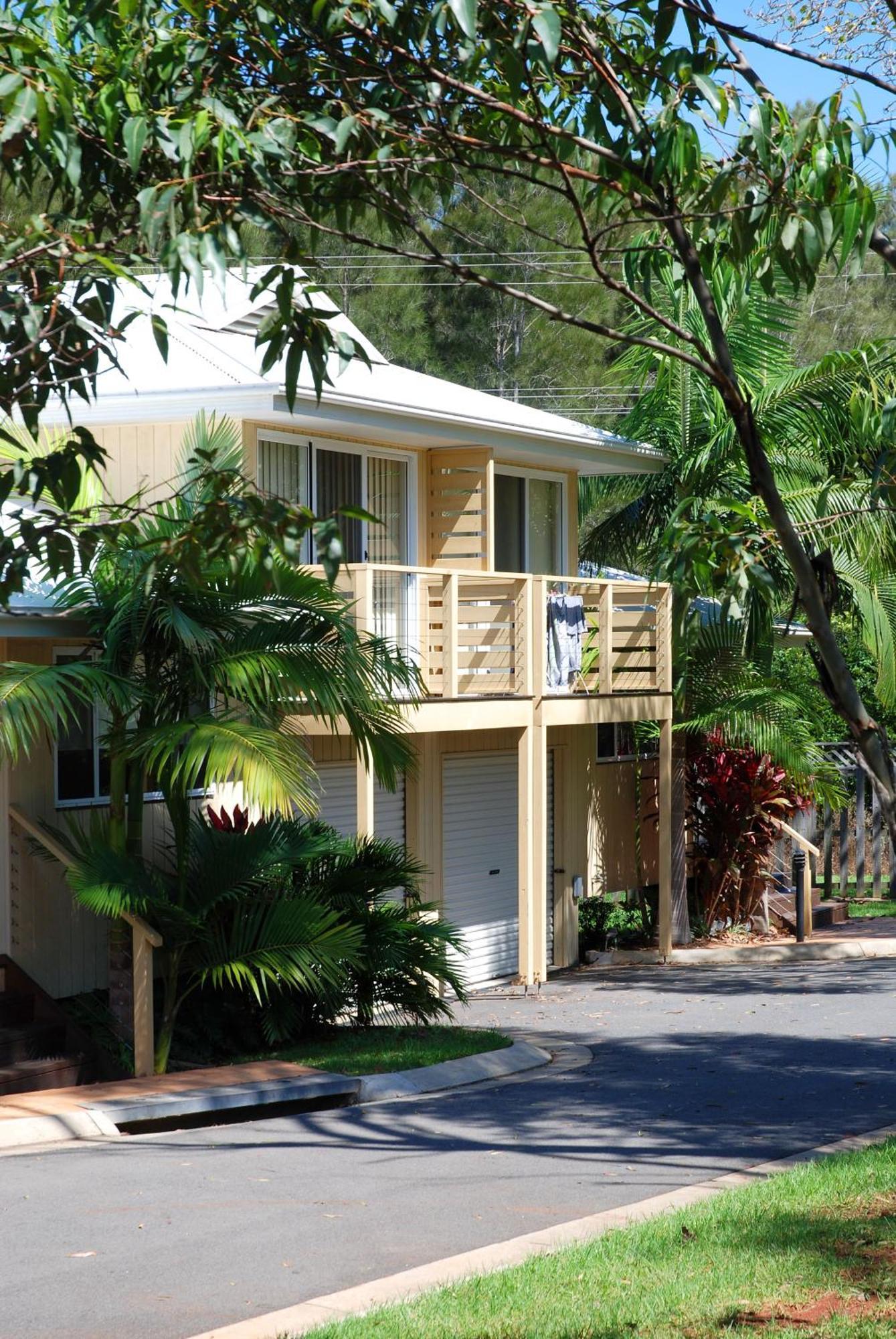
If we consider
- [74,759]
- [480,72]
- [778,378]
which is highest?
[778,378]

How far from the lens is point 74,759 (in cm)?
1400

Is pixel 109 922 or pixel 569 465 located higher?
pixel 569 465

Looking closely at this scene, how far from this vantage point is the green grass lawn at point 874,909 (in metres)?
24.0

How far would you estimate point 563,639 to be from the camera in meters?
18.7

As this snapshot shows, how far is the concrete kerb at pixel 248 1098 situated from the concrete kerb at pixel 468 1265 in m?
3.32

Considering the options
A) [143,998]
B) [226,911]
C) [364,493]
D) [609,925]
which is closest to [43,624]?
[226,911]

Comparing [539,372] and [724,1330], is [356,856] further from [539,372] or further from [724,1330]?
[539,372]

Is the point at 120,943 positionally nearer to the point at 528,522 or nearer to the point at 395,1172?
the point at 395,1172

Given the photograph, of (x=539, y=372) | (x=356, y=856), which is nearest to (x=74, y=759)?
(x=356, y=856)

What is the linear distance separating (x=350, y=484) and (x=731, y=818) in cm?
746

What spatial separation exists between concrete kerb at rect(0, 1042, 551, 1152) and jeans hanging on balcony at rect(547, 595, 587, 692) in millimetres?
6281

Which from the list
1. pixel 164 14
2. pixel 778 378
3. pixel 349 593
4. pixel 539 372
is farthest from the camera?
pixel 539 372

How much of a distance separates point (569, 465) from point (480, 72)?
12828 millimetres

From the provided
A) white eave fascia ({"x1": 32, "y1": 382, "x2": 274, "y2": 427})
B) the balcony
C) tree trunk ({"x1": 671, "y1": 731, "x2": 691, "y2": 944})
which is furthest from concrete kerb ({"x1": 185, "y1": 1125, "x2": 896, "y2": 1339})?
tree trunk ({"x1": 671, "y1": 731, "x2": 691, "y2": 944})
